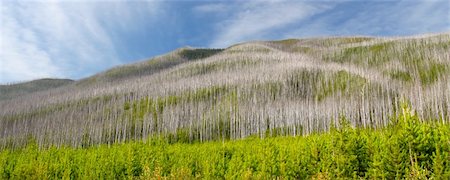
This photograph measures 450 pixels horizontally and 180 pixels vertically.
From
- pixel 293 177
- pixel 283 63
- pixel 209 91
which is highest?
pixel 283 63

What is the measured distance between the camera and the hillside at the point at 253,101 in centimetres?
4931

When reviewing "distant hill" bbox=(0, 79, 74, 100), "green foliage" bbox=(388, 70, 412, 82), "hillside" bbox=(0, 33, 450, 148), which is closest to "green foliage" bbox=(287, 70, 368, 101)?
"hillside" bbox=(0, 33, 450, 148)

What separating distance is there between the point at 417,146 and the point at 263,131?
3230 centimetres

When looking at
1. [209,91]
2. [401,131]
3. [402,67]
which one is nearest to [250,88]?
[209,91]

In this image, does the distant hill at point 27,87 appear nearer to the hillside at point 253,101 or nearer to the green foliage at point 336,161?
the hillside at point 253,101

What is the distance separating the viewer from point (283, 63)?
75500 mm

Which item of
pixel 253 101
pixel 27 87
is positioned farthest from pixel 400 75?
pixel 27 87

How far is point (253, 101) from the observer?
57.0 metres

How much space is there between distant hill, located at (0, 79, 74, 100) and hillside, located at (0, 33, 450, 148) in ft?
92.4

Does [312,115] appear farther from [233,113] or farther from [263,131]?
[233,113]

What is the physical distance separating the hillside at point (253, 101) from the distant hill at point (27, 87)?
28.2m

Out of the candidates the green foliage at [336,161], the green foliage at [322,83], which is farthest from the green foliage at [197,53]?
the green foliage at [336,161]

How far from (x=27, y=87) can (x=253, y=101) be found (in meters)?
83.2

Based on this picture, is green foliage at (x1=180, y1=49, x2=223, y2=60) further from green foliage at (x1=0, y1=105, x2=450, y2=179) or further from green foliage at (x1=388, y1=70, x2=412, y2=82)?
green foliage at (x1=0, y1=105, x2=450, y2=179)
